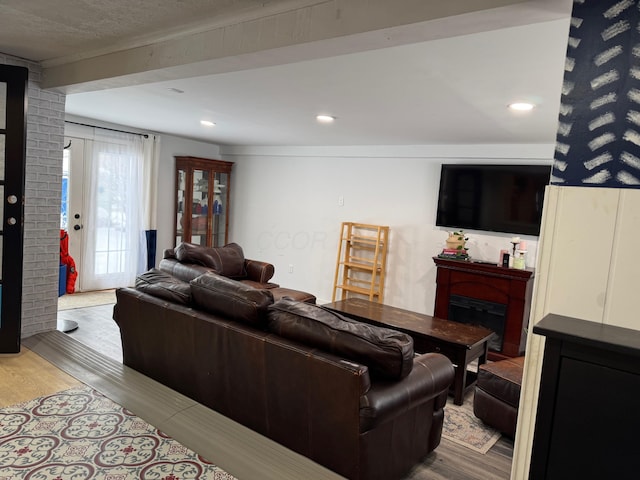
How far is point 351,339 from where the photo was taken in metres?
2.03

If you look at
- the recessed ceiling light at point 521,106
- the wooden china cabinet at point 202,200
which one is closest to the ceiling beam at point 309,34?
the recessed ceiling light at point 521,106

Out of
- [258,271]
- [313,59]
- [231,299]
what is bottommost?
[258,271]

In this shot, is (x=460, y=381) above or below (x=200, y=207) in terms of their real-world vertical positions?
below

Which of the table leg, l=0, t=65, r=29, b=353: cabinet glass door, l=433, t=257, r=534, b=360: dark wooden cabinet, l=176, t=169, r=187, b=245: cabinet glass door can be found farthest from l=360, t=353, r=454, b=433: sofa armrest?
l=176, t=169, r=187, b=245: cabinet glass door

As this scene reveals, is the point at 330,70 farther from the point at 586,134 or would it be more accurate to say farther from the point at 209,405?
the point at 209,405

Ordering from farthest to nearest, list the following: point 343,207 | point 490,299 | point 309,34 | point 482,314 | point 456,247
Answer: point 343,207
point 456,247
point 482,314
point 490,299
point 309,34

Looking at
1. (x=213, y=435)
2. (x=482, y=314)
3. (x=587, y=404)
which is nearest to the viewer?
(x=587, y=404)

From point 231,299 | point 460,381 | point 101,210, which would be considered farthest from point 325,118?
point 101,210

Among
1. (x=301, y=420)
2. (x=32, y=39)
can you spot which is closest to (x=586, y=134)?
(x=301, y=420)

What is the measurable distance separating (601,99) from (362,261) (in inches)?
194

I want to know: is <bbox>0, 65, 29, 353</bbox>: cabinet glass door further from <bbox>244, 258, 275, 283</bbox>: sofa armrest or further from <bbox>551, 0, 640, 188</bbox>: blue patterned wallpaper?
<bbox>551, 0, 640, 188</bbox>: blue patterned wallpaper

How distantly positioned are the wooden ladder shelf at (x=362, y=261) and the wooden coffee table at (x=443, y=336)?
1.65 m

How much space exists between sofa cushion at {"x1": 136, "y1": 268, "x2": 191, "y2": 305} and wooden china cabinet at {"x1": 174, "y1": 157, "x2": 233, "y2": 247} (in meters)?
3.74

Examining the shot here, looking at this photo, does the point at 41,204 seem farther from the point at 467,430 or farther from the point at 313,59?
the point at 467,430
